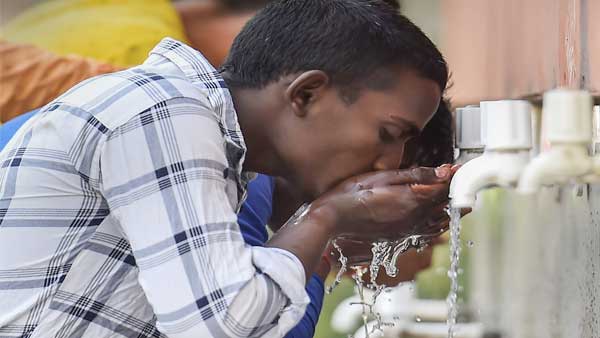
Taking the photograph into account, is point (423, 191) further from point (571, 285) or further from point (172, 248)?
point (571, 285)

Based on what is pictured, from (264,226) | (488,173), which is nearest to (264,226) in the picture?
(264,226)

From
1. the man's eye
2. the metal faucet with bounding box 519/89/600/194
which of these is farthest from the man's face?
the metal faucet with bounding box 519/89/600/194

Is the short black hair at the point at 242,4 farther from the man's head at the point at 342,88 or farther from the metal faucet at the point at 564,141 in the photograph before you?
the metal faucet at the point at 564,141

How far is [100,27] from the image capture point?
12.2 feet

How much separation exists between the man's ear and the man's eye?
106 millimetres

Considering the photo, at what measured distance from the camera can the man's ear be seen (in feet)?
5.08

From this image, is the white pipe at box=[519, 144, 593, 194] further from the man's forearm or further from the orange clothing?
the orange clothing

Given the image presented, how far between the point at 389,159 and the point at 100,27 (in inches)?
92.7

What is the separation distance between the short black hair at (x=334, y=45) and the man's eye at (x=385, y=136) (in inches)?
3.2

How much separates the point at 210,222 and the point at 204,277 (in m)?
0.07

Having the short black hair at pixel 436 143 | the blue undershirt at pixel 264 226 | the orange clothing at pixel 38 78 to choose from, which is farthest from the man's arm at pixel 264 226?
the orange clothing at pixel 38 78

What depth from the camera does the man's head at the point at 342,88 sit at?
5.08 feet

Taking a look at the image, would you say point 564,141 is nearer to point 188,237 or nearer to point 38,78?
point 188,237

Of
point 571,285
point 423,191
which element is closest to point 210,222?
point 423,191
